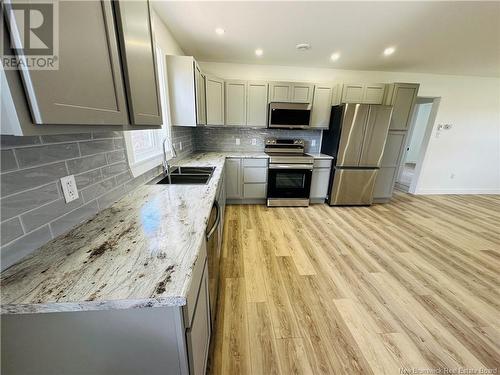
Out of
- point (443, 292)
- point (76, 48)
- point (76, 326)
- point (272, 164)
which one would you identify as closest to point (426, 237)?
point (443, 292)

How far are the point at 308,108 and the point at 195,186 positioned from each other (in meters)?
2.61

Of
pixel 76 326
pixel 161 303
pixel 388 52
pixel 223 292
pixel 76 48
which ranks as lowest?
pixel 223 292

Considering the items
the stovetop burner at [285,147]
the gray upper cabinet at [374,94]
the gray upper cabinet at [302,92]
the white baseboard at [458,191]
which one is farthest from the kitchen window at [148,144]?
the white baseboard at [458,191]

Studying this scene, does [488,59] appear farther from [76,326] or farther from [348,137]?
[76,326]

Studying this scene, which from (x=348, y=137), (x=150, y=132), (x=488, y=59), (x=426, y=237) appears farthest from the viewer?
(x=348, y=137)

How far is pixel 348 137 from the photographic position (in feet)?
10.7

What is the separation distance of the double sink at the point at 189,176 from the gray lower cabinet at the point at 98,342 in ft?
4.14

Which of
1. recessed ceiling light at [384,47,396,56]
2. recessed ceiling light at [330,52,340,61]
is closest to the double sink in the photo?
recessed ceiling light at [330,52,340,61]

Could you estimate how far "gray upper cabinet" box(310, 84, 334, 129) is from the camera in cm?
335

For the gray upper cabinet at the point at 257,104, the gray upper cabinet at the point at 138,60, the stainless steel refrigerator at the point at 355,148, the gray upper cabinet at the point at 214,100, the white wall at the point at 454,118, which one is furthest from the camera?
the white wall at the point at 454,118

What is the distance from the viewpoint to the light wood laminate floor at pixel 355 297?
125 cm

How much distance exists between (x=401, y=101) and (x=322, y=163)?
5.67ft

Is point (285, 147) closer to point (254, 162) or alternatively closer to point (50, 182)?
point (254, 162)

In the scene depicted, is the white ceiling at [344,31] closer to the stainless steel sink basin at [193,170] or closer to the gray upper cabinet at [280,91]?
the gray upper cabinet at [280,91]
